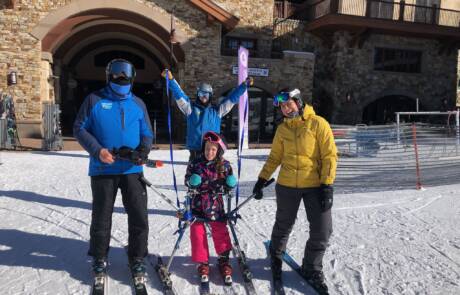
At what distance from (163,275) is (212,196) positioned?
77cm

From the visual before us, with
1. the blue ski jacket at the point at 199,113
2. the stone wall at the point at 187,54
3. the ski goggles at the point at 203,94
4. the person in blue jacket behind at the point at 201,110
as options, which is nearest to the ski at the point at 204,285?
the person in blue jacket behind at the point at 201,110

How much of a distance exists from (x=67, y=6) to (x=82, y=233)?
11105mm

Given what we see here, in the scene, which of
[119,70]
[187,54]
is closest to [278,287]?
[119,70]

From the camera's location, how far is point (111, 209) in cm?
310

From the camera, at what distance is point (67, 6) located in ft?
42.2

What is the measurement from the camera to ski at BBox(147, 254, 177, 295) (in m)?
2.95

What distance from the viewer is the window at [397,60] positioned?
57.9ft

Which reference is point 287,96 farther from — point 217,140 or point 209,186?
point 209,186

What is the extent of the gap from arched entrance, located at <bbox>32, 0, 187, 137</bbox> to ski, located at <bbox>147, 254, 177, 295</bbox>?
22.3 ft

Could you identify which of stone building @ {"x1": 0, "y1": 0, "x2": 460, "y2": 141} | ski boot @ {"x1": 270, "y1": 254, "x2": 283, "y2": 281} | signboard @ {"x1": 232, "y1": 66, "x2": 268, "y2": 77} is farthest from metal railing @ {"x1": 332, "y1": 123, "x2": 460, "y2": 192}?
stone building @ {"x1": 0, "y1": 0, "x2": 460, "y2": 141}

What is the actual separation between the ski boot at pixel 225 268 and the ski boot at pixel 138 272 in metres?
0.65

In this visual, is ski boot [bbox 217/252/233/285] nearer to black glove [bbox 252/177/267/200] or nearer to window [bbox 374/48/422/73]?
black glove [bbox 252/177/267/200]

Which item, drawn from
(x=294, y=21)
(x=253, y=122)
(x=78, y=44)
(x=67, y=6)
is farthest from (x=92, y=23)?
(x=294, y=21)

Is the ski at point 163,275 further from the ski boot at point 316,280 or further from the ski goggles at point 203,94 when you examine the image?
the ski goggles at point 203,94
